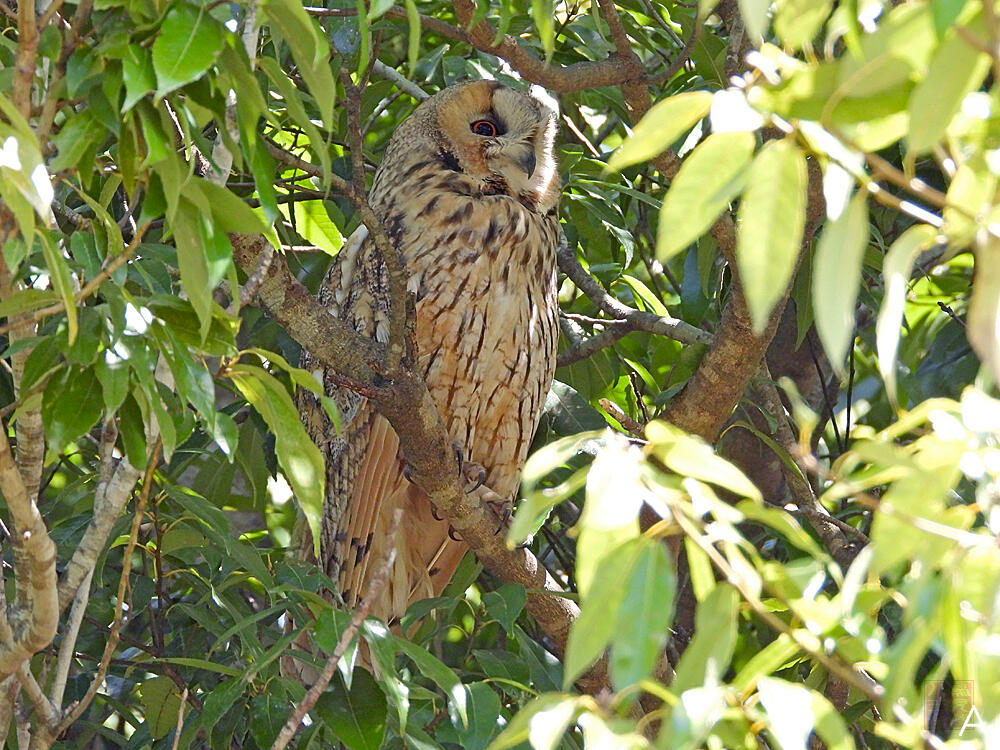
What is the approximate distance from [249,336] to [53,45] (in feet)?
4.44

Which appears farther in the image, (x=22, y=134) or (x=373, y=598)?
(x=373, y=598)

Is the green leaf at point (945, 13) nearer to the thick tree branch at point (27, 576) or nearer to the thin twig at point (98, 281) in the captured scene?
the thin twig at point (98, 281)

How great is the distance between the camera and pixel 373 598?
3.53ft

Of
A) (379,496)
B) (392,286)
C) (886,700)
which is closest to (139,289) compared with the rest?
(392,286)

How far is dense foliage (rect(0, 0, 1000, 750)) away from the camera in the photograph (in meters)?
0.63

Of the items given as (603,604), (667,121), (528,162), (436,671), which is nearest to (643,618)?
(603,604)

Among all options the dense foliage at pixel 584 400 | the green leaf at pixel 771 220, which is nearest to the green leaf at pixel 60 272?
the dense foliage at pixel 584 400

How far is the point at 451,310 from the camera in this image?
224cm

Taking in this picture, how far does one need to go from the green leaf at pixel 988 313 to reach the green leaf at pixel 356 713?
1.00 m

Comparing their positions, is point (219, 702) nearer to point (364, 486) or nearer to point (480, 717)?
point (480, 717)

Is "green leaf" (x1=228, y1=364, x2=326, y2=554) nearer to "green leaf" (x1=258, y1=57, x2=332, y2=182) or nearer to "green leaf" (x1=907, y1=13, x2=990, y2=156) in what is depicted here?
"green leaf" (x1=258, y1=57, x2=332, y2=182)

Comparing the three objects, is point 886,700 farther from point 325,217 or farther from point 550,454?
point 325,217

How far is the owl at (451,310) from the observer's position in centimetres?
225

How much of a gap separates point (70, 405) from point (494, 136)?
153 cm
